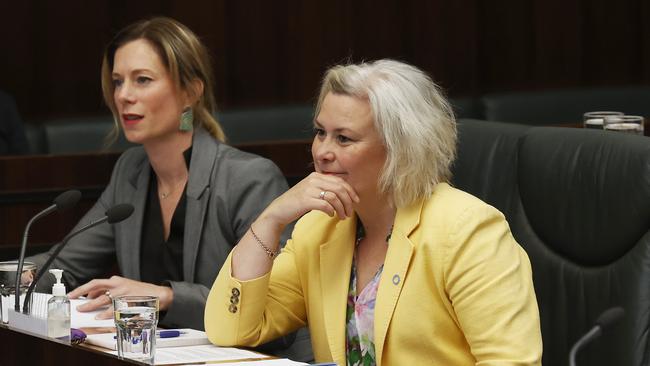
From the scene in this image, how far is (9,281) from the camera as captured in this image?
110 inches

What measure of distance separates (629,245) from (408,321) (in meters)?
0.52

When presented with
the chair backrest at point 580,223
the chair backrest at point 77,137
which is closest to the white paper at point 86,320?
the chair backrest at point 580,223

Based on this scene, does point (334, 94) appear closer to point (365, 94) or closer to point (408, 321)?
point (365, 94)

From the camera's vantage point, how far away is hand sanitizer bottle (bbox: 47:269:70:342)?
251 centimetres

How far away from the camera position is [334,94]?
8.72ft

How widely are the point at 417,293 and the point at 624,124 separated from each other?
130 centimetres

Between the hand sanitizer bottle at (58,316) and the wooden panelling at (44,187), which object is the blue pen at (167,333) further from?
the wooden panelling at (44,187)

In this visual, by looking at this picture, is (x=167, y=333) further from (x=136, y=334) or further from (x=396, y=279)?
(x=396, y=279)

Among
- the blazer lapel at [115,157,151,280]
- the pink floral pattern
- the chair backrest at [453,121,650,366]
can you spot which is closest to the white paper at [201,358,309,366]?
the pink floral pattern

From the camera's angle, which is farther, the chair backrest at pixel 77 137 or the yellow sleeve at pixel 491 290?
the chair backrest at pixel 77 137

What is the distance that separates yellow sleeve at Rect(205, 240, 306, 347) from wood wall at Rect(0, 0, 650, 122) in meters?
3.19

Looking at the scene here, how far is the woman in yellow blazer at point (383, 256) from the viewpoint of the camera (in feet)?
8.03

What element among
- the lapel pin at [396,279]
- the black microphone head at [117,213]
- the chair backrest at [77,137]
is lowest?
the chair backrest at [77,137]

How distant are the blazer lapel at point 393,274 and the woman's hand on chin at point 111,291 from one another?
70cm
